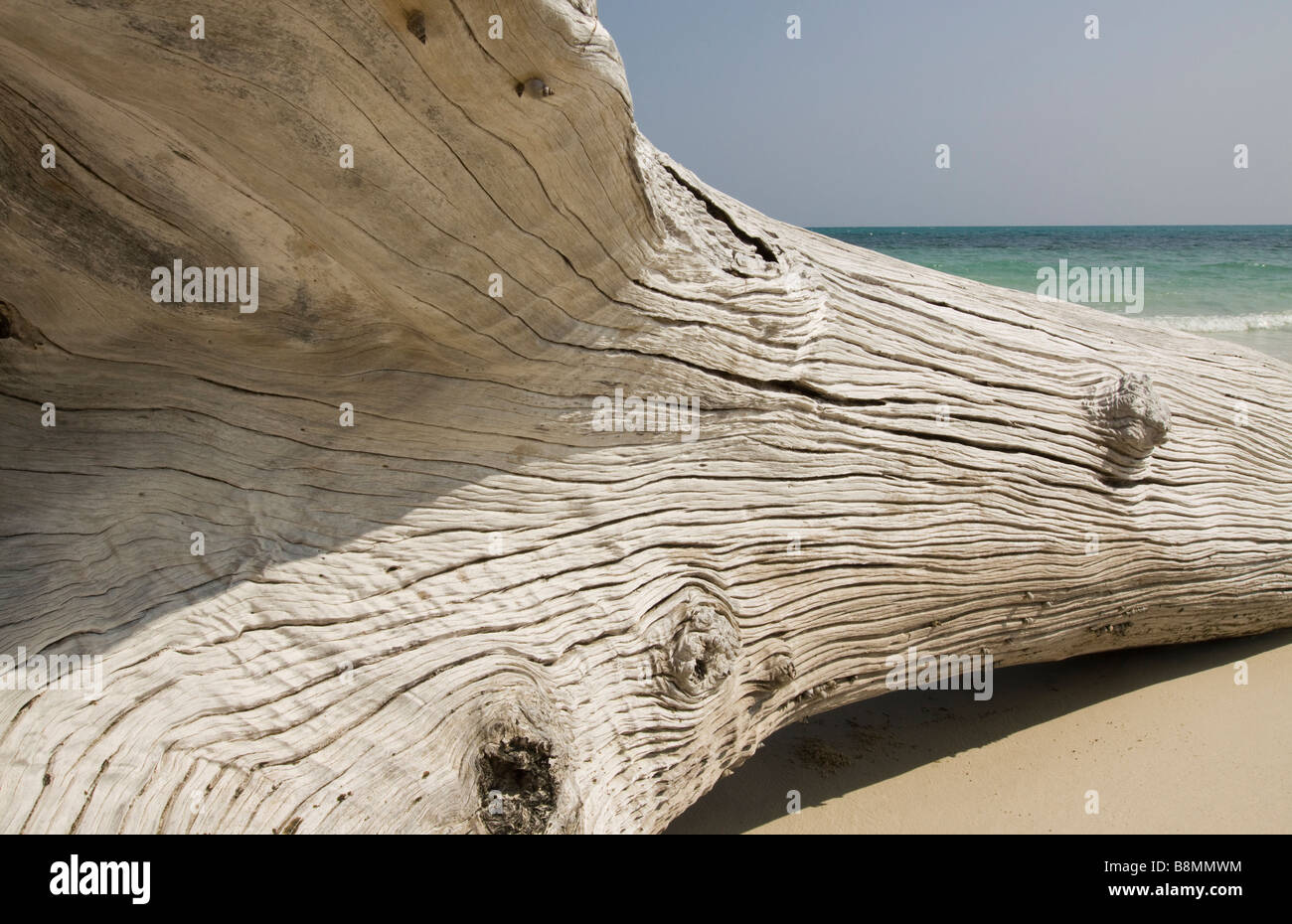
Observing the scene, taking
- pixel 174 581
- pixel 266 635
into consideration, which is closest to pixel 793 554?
pixel 266 635

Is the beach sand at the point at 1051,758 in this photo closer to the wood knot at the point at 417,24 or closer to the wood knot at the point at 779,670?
the wood knot at the point at 779,670

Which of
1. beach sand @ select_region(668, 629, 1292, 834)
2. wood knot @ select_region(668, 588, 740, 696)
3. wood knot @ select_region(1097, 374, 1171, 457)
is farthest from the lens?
wood knot @ select_region(1097, 374, 1171, 457)

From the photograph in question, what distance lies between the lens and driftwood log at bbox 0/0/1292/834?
74.7 inches

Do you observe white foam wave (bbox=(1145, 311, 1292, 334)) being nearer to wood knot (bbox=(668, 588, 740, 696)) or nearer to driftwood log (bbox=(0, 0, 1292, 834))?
driftwood log (bbox=(0, 0, 1292, 834))

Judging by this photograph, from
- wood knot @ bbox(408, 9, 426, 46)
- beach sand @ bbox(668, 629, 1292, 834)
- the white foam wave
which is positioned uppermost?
the white foam wave

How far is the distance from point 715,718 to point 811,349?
4.00 feet

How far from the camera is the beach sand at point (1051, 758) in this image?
121 inches

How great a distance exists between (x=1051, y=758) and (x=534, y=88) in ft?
9.93

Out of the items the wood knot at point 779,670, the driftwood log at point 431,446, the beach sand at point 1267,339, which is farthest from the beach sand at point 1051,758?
the beach sand at point 1267,339

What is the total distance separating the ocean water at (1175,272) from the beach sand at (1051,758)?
175cm

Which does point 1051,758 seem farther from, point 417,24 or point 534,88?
point 417,24

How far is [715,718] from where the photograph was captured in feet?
8.51

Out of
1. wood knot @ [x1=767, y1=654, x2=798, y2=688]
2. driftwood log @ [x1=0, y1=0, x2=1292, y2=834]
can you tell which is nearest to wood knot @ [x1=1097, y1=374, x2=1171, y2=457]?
driftwood log @ [x1=0, y1=0, x2=1292, y2=834]

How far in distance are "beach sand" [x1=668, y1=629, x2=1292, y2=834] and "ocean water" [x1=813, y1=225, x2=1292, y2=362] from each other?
5.73ft
